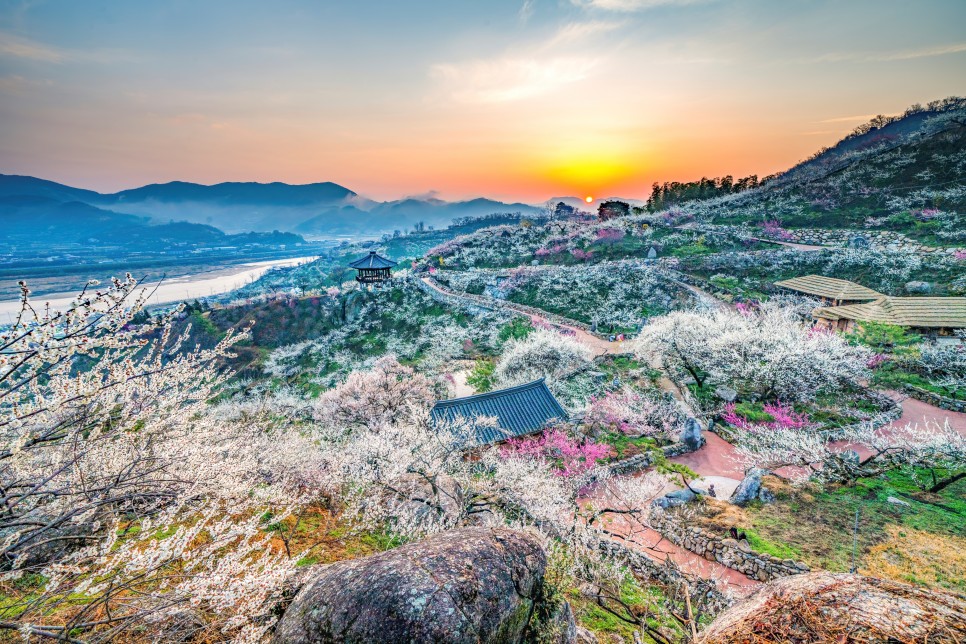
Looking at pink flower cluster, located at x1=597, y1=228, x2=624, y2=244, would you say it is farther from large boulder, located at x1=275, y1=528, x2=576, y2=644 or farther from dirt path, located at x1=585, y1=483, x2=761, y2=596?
large boulder, located at x1=275, y1=528, x2=576, y2=644

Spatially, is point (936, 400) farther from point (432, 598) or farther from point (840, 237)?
point (840, 237)

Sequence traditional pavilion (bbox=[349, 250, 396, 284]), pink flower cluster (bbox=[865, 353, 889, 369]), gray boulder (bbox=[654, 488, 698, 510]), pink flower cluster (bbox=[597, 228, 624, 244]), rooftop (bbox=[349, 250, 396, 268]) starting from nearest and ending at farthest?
1. gray boulder (bbox=[654, 488, 698, 510])
2. pink flower cluster (bbox=[865, 353, 889, 369])
3. traditional pavilion (bbox=[349, 250, 396, 284])
4. rooftop (bbox=[349, 250, 396, 268])
5. pink flower cluster (bbox=[597, 228, 624, 244])

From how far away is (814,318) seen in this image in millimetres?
28141

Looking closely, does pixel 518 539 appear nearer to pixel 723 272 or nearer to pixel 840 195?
pixel 723 272

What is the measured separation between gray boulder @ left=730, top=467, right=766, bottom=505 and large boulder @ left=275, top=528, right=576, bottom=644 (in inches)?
468

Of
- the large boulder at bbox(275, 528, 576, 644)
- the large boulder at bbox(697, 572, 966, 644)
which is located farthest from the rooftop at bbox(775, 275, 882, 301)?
the large boulder at bbox(275, 528, 576, 644)

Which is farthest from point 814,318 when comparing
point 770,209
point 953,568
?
point 770,209

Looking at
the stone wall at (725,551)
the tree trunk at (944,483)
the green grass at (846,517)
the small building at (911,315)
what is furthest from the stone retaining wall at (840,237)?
the stone wall at (725,551)

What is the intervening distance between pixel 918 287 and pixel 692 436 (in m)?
32.3

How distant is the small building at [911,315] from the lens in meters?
23.1

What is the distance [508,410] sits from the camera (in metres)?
19.5

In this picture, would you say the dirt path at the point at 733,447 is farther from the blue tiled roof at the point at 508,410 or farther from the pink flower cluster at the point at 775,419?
the blue tiled roof at the point at 508,410

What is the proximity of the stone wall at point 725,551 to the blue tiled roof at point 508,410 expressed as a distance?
22.7 feet

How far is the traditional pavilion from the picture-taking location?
54.5 m
